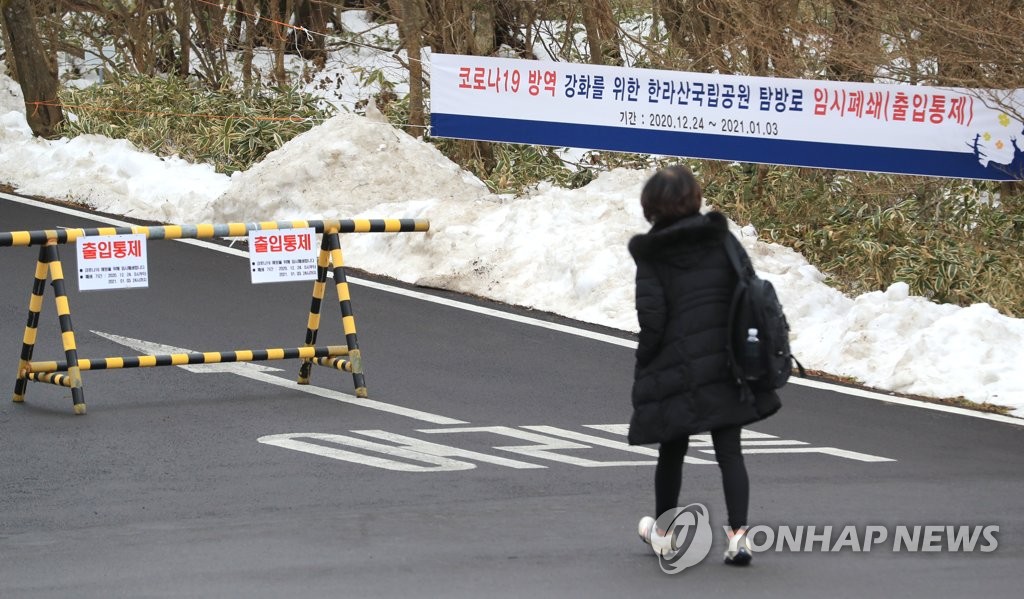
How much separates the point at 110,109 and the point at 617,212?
8.65m

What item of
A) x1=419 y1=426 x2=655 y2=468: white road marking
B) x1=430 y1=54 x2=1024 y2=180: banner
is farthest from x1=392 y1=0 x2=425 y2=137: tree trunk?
x1=419 y1=426 x2=655 y2=468: white road marking

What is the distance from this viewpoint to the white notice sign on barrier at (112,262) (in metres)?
8.95

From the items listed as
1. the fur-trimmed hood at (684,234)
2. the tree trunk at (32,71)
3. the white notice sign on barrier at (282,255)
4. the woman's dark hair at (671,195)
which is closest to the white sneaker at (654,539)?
the fur-trimmed hood at (684,234)

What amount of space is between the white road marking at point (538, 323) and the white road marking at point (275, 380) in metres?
2.30

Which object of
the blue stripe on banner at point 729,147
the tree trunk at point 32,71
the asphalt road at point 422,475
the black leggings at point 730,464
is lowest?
the asphalt road at point 422,475

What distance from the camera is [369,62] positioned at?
977 inches

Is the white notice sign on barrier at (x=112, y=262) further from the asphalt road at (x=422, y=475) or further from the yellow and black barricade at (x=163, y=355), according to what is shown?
the asphalt road at (x=422, y=475)

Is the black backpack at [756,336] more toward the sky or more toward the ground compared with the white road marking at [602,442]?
more toward the sky

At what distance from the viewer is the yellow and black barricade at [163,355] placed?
8.83m

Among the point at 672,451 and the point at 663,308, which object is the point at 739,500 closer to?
the point at 672,451

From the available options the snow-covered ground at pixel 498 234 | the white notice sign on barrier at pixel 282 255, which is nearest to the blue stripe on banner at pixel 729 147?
the snow-covered ground at pixel 498 234

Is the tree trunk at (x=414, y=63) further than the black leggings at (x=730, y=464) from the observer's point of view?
Yes

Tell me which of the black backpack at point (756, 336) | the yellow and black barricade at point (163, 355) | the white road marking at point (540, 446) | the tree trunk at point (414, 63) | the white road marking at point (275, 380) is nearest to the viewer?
the black backpack at point (756, 336)

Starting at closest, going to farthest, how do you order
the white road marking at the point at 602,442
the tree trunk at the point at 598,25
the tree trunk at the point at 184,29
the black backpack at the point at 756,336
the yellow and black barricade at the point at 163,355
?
1. the black backpack at the point at 756,336
2. the white road marking at the point at 602,442
3. the yellow and black barricade at the point at 163,355
4. the tree trunk at the point at 598,25
5. the tree trunk at the point at 184,29
